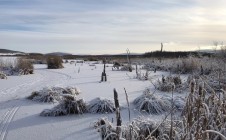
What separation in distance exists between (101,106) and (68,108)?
65 centimetres

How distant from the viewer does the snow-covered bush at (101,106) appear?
747 centimetres

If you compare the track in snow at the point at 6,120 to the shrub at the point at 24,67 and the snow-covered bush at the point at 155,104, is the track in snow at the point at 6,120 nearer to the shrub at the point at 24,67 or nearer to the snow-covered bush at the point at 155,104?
the snow-covered bush at the point at 155,104

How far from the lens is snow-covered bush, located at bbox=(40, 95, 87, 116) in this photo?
7312 mm

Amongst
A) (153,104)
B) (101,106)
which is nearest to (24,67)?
(101,106)

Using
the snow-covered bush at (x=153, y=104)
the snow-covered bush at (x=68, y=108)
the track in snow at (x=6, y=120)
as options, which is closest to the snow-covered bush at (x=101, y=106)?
the snow-covered bush at (x=68, y=108)

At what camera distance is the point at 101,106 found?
7492 mm

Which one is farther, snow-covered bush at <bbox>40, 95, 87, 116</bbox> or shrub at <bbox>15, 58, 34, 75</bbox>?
shrub at <bbox>15, 58, 34, 75</bbox>

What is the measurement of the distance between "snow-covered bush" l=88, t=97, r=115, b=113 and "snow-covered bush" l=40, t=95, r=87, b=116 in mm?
160

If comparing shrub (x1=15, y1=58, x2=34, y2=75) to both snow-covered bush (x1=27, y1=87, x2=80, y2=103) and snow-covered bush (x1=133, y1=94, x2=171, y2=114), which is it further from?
snow-covered bush (x1=133, y1=94, x2=171, y2=114)

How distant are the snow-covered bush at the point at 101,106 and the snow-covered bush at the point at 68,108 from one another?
0.16 meters

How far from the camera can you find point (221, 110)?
4.38 m

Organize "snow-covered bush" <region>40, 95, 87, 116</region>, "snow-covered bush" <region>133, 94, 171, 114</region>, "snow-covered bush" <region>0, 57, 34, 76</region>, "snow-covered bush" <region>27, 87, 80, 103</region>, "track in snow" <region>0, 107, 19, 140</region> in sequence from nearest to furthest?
"track in snow" <region>0, 107, 19, 140</region>
"snow-covered bush" <region>40, 95, 87, 116</region>
"snow-covered bush" <region>133, 94, 171, 114</region>
"snow-covered bush" <region>27, 87, 80, 103</region>
"snow-covered bush" <region>0, 57, 34, 76</region>

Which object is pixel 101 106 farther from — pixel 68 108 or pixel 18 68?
pixel 18 68

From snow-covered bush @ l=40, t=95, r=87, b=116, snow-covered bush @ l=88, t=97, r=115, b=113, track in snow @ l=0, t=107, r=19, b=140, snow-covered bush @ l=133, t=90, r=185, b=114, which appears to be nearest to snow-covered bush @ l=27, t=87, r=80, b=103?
track in snow @ l=0, t=107, r=19, b=140
